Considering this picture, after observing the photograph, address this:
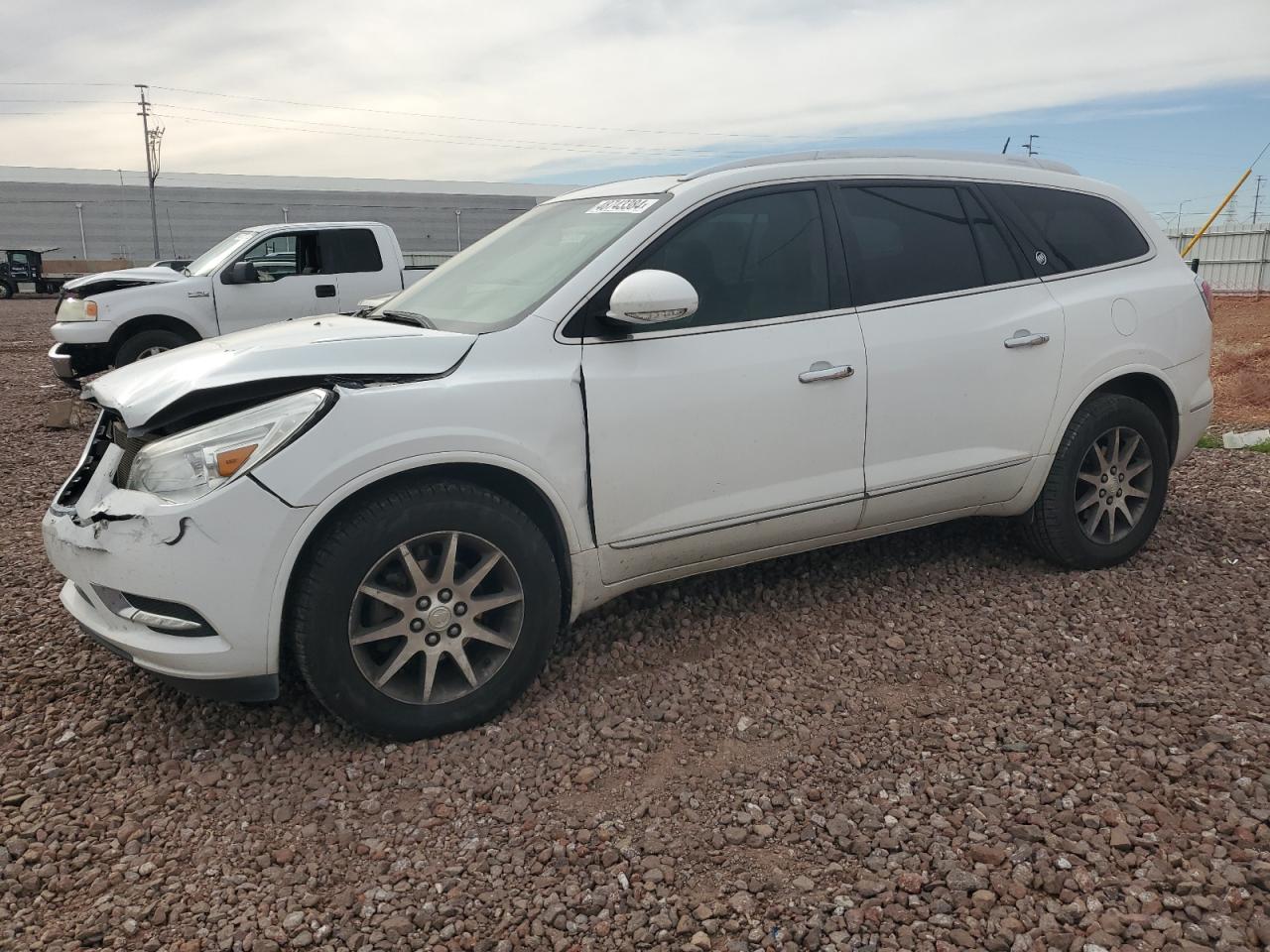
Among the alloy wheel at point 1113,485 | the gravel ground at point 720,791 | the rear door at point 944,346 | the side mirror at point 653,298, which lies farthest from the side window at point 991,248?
the side mirror at point 653,298

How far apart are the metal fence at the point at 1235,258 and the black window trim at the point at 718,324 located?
91.0ft

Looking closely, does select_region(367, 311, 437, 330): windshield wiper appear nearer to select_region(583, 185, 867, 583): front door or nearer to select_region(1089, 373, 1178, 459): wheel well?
select_region(583, 185, 867, 583): front door

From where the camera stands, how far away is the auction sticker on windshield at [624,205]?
3.67 m

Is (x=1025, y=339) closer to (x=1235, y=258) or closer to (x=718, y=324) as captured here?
(x=718, y=324)

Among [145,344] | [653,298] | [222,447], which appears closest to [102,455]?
[222,447]

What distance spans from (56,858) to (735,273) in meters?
2.79

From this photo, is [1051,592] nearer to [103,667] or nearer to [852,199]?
[852,199]

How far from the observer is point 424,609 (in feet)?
10.1

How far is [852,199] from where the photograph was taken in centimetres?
395

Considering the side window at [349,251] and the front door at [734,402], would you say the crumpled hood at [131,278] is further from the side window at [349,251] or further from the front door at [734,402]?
the front door at [734,402]

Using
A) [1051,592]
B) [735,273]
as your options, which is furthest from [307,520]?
[1051,592]

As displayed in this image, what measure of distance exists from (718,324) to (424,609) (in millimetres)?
1428

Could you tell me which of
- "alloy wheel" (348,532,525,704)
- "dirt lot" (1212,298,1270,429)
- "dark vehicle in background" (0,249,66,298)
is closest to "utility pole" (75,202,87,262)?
"dark vehicle in background" (0,249,66,298)

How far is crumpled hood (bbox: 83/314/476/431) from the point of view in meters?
3.01
